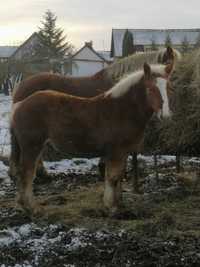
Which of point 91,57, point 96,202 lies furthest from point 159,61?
point 91,57

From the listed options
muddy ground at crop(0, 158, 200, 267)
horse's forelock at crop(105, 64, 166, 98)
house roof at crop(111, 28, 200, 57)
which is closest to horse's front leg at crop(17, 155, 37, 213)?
muddy ground at crop(0, 158, 200, 267)

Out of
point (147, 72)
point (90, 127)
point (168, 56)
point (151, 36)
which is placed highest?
point (151, 36)

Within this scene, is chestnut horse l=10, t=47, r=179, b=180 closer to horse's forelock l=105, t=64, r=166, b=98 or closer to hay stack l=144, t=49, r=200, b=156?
hay stack l=144, t=49, r=200, b=156

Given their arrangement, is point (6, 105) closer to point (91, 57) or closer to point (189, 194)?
point (189, 194)

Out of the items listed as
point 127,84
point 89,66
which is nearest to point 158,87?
point 127,84

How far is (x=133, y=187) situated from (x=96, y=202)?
3.00 feet

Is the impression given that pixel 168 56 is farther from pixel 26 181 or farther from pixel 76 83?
pixel 26 181

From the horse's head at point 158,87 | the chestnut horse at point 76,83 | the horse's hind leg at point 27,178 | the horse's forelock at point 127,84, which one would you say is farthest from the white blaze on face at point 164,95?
the chestnut horse at point 76,83

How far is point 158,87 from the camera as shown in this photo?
18.7 feet

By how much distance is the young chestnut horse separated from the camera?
6020mm

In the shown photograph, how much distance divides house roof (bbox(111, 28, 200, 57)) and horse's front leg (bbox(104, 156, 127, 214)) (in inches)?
1798

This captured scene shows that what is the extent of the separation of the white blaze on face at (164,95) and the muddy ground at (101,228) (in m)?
1.15

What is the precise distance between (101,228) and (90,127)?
1.28m

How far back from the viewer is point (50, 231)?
17.4 feet
